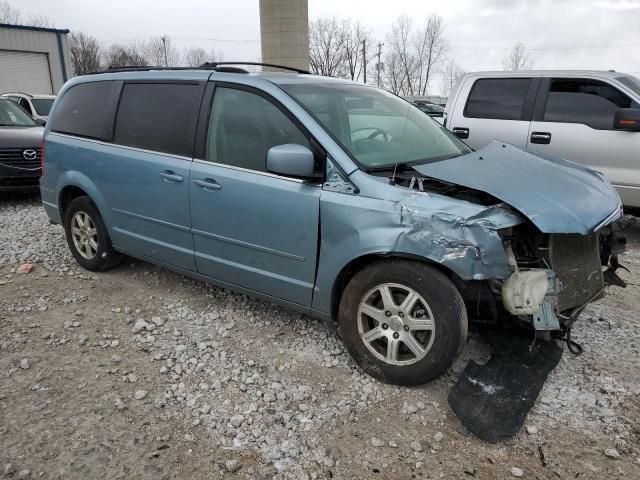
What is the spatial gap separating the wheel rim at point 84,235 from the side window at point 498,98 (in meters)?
4.50

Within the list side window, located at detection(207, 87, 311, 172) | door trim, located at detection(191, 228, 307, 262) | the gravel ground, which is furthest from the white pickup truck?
door trim, located at detection(191, 228, 307, 262)

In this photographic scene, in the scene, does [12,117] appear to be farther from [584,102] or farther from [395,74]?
[395,74]

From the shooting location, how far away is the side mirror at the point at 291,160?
2953mm

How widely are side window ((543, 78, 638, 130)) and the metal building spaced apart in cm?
2813

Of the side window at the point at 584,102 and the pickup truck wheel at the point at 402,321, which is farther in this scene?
the side window at the point at 584,102

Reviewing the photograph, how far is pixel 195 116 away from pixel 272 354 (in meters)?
1.77

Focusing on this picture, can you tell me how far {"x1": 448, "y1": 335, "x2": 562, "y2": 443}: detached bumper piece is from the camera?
262cm

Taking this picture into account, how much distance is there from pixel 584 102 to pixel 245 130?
4199mm

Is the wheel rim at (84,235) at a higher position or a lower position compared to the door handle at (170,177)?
lower

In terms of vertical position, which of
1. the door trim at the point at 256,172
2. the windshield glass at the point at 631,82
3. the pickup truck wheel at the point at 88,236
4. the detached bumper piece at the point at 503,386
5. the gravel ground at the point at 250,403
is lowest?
the gravel ground at the point at 250,403

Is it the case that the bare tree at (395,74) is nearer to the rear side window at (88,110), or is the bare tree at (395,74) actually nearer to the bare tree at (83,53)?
the bare tree at (83,53)

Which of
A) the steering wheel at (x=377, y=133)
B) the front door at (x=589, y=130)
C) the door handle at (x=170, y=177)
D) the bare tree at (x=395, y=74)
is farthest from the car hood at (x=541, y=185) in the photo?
the bare tree at (x=395, y=74)

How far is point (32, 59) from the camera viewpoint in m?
27.1

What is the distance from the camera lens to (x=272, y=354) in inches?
132
